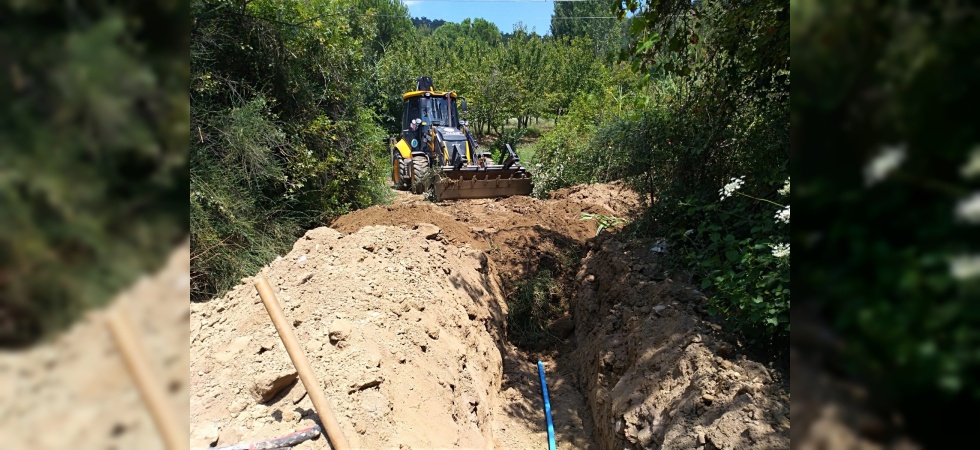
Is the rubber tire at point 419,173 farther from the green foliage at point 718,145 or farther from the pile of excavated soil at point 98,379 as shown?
the pile of excavated soil at point 98,379

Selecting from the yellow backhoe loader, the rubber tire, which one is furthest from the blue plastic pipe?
the rubber tire

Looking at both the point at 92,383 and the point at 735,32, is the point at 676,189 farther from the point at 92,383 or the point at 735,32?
the point at 92,383

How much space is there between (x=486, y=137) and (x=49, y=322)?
28944mm

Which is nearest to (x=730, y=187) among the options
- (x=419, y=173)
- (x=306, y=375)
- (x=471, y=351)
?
(x=471, y=351)

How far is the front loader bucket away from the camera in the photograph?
10836mm

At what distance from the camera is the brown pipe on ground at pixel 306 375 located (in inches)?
120

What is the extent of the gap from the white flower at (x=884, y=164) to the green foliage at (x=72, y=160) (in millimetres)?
1037

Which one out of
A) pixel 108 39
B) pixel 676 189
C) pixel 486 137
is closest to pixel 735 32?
pixel 676 189

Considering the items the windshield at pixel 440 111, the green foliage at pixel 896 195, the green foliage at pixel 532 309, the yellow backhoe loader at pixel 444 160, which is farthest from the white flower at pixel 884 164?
the windshield at pixel 440 111

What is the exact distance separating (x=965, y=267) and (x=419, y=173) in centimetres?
1219

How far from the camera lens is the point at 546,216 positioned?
943 cm

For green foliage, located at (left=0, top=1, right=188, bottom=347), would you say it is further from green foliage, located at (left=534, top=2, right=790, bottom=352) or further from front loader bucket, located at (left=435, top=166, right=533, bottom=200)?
front loader bucket, located at (left=435, top=166, right=533, bottom=200)

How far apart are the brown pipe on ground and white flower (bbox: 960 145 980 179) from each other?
304cm

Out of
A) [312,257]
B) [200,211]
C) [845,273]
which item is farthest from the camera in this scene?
[200,211]
